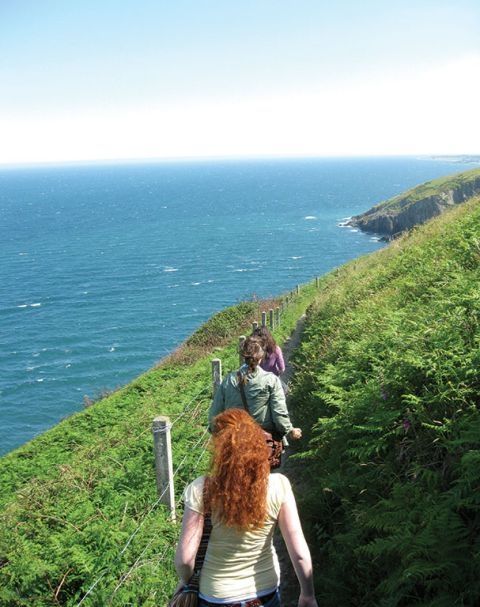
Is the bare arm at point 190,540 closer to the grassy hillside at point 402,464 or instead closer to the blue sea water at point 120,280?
the grassy hillside at point 402,464

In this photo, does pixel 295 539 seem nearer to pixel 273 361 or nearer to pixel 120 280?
pixel 273 361

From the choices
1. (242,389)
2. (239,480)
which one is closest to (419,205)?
(242,389)

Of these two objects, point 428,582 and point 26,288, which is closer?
point 428,582

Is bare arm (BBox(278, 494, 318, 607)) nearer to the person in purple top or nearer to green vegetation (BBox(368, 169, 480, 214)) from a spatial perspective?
the person in purple top

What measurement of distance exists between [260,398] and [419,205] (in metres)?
97.8

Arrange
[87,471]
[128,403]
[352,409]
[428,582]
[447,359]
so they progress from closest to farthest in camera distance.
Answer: [428,582] < [447,359] < [352,409] < [87,471] < [128,403]

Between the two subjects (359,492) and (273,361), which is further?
(273,361)

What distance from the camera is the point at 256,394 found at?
5.65 m

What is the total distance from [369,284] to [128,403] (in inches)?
378

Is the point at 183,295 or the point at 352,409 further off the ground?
the point at 352,409

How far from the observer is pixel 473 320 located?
6.48 metres

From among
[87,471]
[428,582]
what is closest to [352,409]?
[428,582]

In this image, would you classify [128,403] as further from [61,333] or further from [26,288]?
[26,288]

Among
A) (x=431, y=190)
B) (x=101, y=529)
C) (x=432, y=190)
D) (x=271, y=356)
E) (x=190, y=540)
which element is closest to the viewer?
(x=190, y=540)
